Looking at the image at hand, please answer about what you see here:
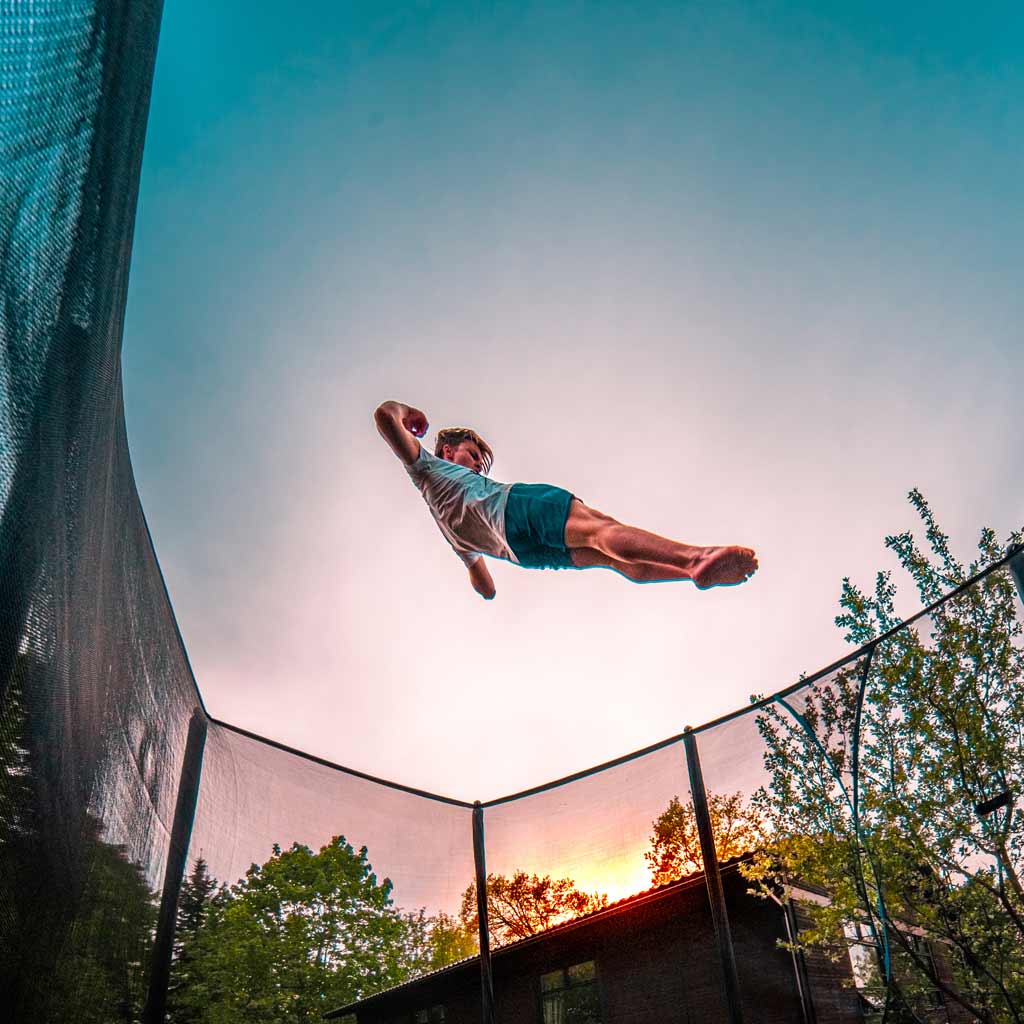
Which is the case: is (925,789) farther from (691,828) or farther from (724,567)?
(724,567)

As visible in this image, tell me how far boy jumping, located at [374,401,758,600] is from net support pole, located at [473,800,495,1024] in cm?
224

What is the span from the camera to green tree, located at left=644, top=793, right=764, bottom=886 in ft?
11.7

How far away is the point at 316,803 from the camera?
138 inches

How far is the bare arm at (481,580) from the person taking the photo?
2.47 meters

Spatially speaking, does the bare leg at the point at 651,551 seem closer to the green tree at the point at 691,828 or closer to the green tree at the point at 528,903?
the green tree at the point at 691,828

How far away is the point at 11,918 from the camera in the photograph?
1379 mm

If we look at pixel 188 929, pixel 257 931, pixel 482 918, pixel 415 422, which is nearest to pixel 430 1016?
pixel 257 931

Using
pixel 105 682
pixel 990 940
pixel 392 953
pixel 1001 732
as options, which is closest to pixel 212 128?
pixel 105 682

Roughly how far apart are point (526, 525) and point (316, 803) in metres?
2.29

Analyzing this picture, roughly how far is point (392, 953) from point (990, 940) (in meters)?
5.61

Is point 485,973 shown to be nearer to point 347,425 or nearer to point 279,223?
point 347,425

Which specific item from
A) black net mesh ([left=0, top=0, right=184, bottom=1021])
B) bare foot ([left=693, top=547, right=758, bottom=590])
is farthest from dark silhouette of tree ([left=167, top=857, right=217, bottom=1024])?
bare foot ([left=693, top=547, right=758, bottom=590])

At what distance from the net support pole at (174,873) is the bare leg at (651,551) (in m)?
1.73

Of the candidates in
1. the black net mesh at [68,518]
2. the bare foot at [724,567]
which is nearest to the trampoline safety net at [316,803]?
the black net mesh at [68,518]
